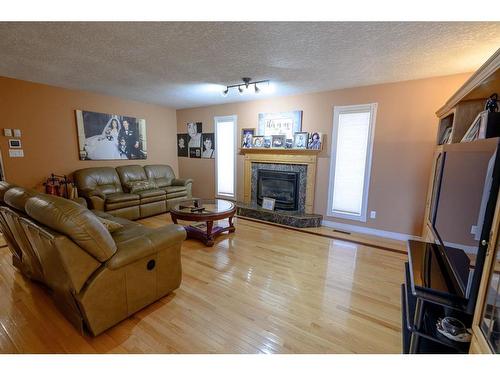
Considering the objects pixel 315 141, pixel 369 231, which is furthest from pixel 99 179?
pixel 369 231

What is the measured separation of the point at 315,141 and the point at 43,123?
4.63 meters

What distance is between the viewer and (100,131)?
4.36 meters

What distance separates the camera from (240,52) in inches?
90.8

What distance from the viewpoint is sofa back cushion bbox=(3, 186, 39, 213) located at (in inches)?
61.4

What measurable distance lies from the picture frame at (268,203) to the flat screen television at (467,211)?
2664 millimetres

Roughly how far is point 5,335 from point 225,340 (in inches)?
59.8

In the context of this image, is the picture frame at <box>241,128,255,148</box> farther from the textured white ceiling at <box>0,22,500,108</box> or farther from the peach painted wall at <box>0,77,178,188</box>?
the peach painted wall at <box>0,77,178,188</box>

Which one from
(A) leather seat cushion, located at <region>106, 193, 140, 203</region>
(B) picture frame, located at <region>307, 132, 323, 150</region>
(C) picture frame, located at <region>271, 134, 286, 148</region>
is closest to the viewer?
(A) leather seat cushion, located at <region>106, 193, 140, 203</region>

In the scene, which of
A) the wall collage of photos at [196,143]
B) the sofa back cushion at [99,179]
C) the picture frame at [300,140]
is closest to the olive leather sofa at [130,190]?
the sofa back cushion at [99,179]

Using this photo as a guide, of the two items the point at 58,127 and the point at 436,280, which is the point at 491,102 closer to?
the point at 436,280

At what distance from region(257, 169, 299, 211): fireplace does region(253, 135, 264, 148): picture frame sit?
19.9 inches

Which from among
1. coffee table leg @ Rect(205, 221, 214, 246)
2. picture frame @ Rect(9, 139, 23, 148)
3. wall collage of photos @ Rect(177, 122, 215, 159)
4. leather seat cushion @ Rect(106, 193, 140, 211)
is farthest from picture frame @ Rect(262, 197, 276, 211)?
picture frame @ Rect(9, 139, 23, 148)
